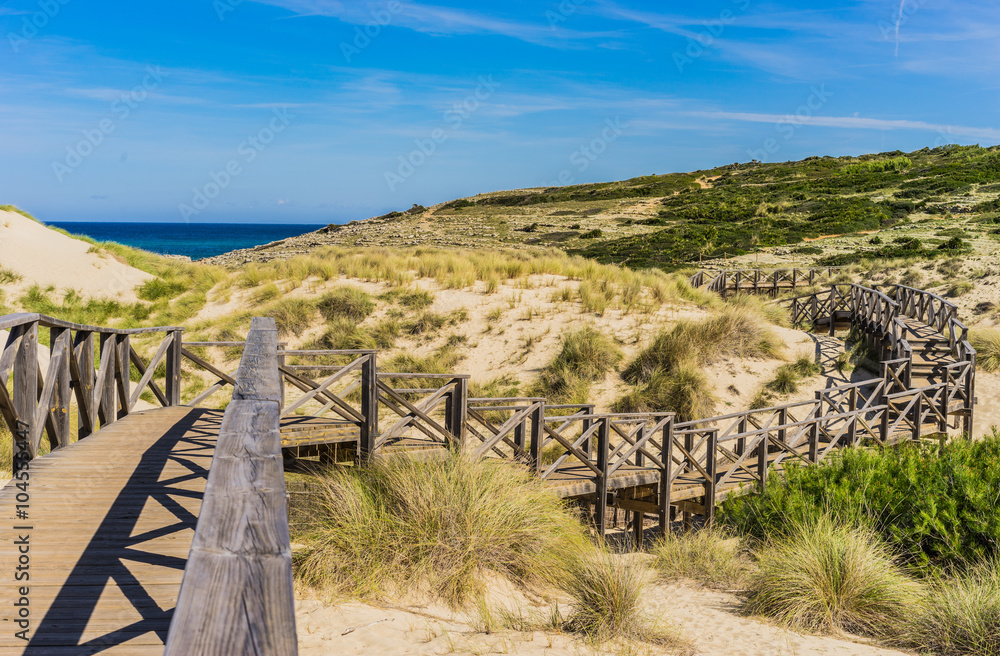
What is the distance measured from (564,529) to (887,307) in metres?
17.4

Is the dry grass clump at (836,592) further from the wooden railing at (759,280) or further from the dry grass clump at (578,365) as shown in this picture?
the wooden railing at (759,280)

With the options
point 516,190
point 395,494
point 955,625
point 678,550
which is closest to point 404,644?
point 395,494

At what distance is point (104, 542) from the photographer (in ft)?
12.3

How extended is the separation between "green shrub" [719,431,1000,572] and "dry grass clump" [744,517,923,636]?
4.72ft

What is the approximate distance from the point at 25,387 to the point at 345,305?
615 inches

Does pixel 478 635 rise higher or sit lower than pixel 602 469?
higher

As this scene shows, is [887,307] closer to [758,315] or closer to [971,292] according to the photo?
[758,315]

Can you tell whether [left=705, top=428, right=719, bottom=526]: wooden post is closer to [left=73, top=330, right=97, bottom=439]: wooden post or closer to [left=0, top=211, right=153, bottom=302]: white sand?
[left=73, top=330, right=97, bottom=439]: wooden post

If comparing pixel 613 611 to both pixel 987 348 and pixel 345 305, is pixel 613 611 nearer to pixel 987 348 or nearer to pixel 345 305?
pixel 345 305

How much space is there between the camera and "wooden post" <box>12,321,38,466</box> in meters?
4.84

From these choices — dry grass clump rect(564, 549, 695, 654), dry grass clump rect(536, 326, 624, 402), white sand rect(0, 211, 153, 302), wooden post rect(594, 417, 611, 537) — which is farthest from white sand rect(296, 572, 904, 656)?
white sand rect(0, 211, 153, 302)

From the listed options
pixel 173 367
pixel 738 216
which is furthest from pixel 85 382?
pixel 738 216

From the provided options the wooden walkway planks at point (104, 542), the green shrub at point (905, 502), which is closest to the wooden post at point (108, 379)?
the wooden walkway planks at point (104, 542)

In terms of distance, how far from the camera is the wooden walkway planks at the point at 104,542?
2.79 m
